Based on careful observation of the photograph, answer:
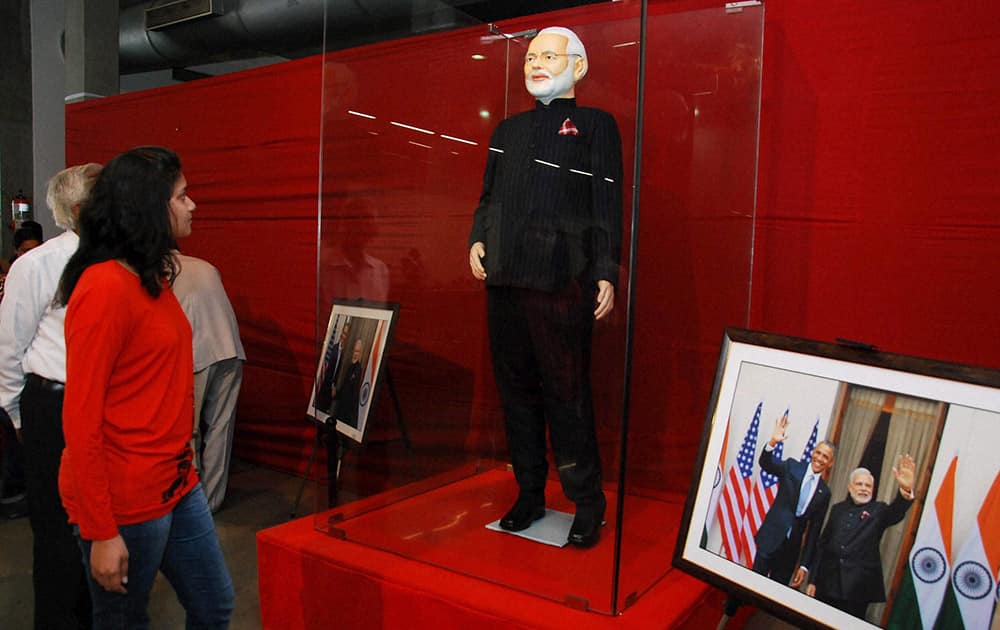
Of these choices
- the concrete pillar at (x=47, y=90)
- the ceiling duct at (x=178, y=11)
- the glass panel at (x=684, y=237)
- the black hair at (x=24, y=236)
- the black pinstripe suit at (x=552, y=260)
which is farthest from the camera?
the concrete pillar at (x=47, y=90)

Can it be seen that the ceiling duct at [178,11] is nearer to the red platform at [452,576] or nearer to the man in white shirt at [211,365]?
the man in white shirt at [211,365]

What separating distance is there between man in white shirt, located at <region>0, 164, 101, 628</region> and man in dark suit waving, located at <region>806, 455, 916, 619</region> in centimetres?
168

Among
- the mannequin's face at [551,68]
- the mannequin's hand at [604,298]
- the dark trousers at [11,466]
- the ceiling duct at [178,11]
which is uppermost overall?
the ceiling duct at [178,11]

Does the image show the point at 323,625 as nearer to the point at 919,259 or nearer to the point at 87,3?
the point at 919,259

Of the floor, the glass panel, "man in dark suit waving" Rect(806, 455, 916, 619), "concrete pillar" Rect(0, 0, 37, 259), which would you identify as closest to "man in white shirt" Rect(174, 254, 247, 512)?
the floor

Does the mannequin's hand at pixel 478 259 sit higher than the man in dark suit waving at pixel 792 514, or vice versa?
the mannequin's hand at pixel 478 259

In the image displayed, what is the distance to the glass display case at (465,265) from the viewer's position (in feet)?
7.02

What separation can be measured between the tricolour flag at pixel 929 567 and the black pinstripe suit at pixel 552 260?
36.2 inches

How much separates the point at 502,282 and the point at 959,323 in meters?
1.24

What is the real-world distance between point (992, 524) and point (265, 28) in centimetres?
448

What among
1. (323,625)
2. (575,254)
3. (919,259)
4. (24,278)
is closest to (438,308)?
(575,254)

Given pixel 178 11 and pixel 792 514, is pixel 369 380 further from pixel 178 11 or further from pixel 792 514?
pixel 178 11

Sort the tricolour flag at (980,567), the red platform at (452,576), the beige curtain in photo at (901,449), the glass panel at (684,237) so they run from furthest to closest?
the glass panel at (684,237) < the red platform at (452,576) < the beige curtain in photo at (901,449) < the tricolour flag at (980,567)

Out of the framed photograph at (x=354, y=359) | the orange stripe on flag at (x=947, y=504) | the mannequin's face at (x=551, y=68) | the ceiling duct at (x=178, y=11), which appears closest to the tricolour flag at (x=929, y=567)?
the orange stripe on flag at (x=947, y=504)
